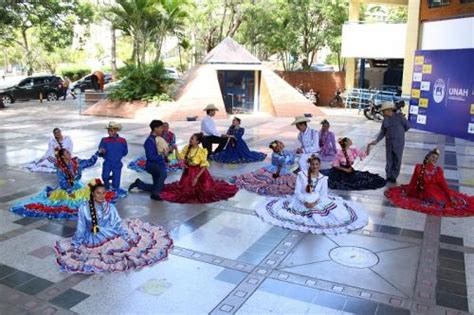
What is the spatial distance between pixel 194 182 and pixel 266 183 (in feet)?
5.58

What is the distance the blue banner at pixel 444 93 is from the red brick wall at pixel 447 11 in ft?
3.98

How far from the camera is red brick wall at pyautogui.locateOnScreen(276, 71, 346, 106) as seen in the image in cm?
2752

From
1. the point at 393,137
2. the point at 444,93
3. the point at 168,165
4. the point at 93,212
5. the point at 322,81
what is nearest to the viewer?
the point at 93,212

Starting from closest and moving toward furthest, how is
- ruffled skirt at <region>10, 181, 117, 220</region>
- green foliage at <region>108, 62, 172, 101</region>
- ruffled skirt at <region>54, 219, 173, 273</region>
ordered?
1. ruffled skirt at <region>54, 219, 173, 273</region>
2. ruffled skirt at <region>10, 181, 117, 220</region>
3. green foliage at <region>108, 62, 172, 101</region>

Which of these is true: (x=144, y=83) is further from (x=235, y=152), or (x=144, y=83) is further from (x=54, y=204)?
(x=54, y=204)

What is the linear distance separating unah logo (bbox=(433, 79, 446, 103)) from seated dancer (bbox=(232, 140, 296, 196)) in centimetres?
877

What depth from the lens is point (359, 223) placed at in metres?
7.55

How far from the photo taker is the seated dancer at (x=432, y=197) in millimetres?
8281

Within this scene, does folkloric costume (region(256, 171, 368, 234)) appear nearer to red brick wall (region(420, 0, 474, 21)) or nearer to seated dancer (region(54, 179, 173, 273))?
seated dancer (region(54, 179, 173, 273))

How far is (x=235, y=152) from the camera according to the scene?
40.1ft

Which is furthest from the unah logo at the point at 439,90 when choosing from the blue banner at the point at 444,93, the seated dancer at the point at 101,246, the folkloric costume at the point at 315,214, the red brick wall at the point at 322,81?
the seated dancer at the point at 101,246

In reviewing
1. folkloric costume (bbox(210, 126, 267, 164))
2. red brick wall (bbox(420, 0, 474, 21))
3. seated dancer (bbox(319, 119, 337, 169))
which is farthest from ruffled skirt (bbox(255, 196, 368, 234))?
red brick wall (bbox(420, 0, 474, 21))

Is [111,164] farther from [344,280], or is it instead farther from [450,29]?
[450,29]

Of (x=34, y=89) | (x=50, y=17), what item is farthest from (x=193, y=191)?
(x=34, y=89)
